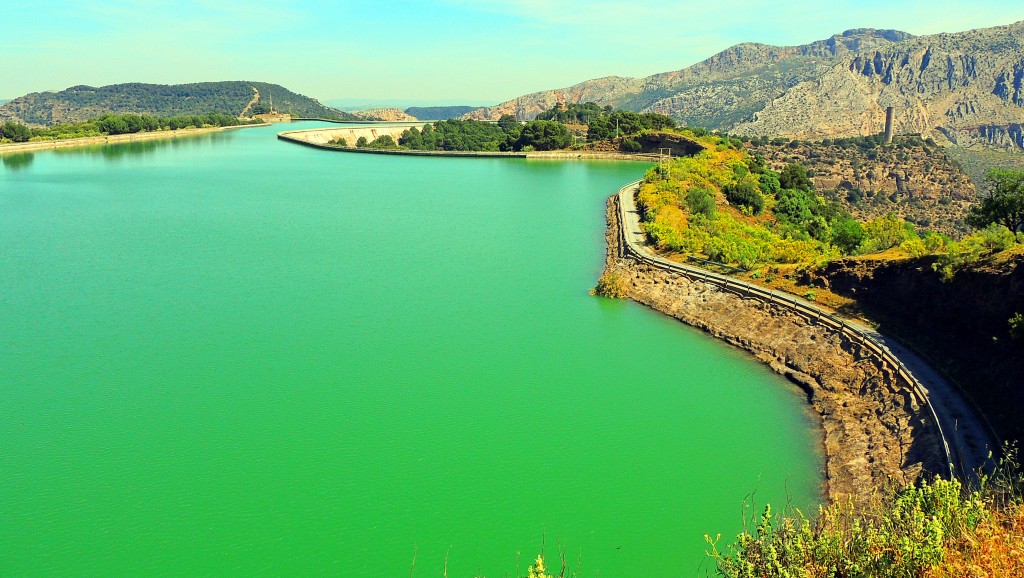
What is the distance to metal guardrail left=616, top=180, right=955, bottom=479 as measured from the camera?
1569 centimetres

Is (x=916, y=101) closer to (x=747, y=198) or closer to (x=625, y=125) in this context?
(x=625, y=125)

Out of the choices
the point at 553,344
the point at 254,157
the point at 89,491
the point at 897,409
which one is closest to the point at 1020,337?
the point at 897,409

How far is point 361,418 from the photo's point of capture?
57.3 ft

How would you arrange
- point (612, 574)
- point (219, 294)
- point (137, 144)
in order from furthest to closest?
point (137, 144) < point (219, 294) < point (612, 574)

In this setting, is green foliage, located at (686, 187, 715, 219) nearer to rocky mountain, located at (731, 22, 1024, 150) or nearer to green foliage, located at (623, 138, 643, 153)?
green foliage, located at (623, 138, 643, 153)

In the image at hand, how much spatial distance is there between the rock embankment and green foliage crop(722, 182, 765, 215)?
1980cm

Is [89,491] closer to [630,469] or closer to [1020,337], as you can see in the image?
[630,469]

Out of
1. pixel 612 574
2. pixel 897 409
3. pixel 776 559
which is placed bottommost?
pixel 612 574

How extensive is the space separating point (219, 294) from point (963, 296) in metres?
24.9

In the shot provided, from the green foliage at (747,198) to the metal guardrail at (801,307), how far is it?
14245 mm

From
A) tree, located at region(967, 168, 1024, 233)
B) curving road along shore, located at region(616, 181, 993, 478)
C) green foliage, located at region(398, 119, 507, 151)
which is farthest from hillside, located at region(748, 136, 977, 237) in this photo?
curving road along shore, located at region(616, 181, 993, 478)

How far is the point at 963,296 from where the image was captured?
59.8 feet

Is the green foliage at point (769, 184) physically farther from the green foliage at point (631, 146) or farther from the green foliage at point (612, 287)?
the green foliage at point (631, 146)

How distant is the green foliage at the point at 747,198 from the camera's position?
45.6 m
